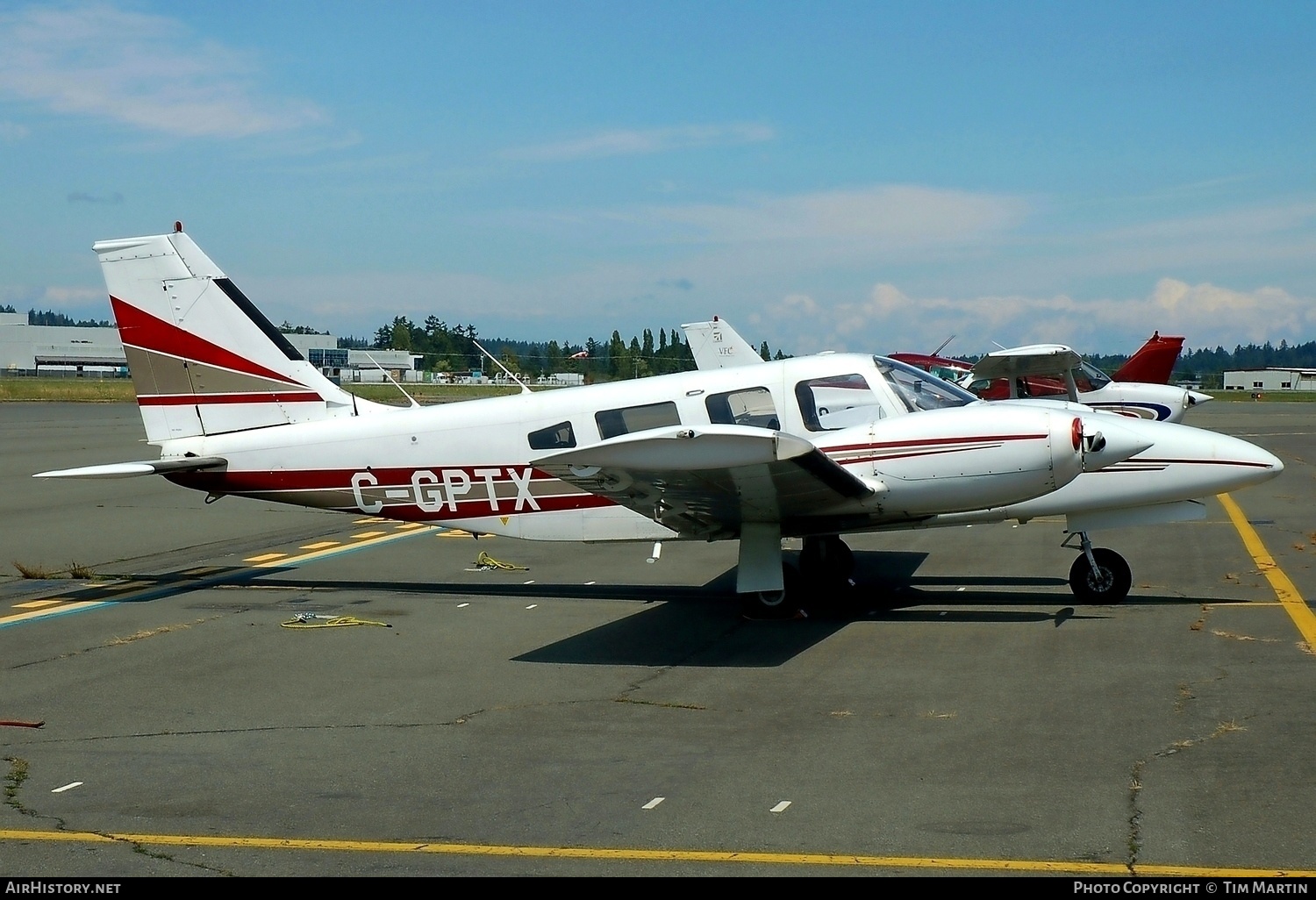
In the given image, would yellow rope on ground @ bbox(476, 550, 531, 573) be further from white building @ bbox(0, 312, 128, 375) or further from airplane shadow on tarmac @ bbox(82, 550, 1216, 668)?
white building @ bbox(0, 312, 128, 375)

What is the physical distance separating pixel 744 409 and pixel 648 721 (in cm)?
442

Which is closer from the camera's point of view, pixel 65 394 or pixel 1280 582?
pixel 1280 582

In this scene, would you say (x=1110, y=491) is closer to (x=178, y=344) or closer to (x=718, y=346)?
(x=178, y=344)

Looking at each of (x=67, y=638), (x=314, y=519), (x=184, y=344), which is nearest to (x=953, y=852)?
(x=67, y=638)

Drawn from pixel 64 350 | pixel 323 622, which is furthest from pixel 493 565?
pixel 64 350

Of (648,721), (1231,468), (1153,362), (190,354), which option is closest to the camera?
(648,721)

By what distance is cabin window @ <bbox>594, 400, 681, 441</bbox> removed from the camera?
37.4ft

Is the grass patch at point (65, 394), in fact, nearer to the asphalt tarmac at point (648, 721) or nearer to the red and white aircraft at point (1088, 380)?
the red and white aircraft at point (1088, 380)

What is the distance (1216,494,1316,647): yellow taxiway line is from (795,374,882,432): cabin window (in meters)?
3.72

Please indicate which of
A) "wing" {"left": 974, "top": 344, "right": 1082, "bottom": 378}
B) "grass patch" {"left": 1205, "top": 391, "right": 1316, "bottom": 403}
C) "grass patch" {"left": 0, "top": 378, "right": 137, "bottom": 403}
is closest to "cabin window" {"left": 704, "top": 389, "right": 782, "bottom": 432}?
"wing" {"left": 974, "top": 344, "right": 1082, "bottom": 378}

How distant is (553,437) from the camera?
11.8 meters

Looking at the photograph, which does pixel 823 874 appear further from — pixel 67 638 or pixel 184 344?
pixel 184 344

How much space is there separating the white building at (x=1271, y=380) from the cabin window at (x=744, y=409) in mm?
122099

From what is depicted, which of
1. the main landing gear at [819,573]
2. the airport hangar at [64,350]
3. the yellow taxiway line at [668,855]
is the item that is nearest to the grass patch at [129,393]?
the airport hangar at [64,350]
